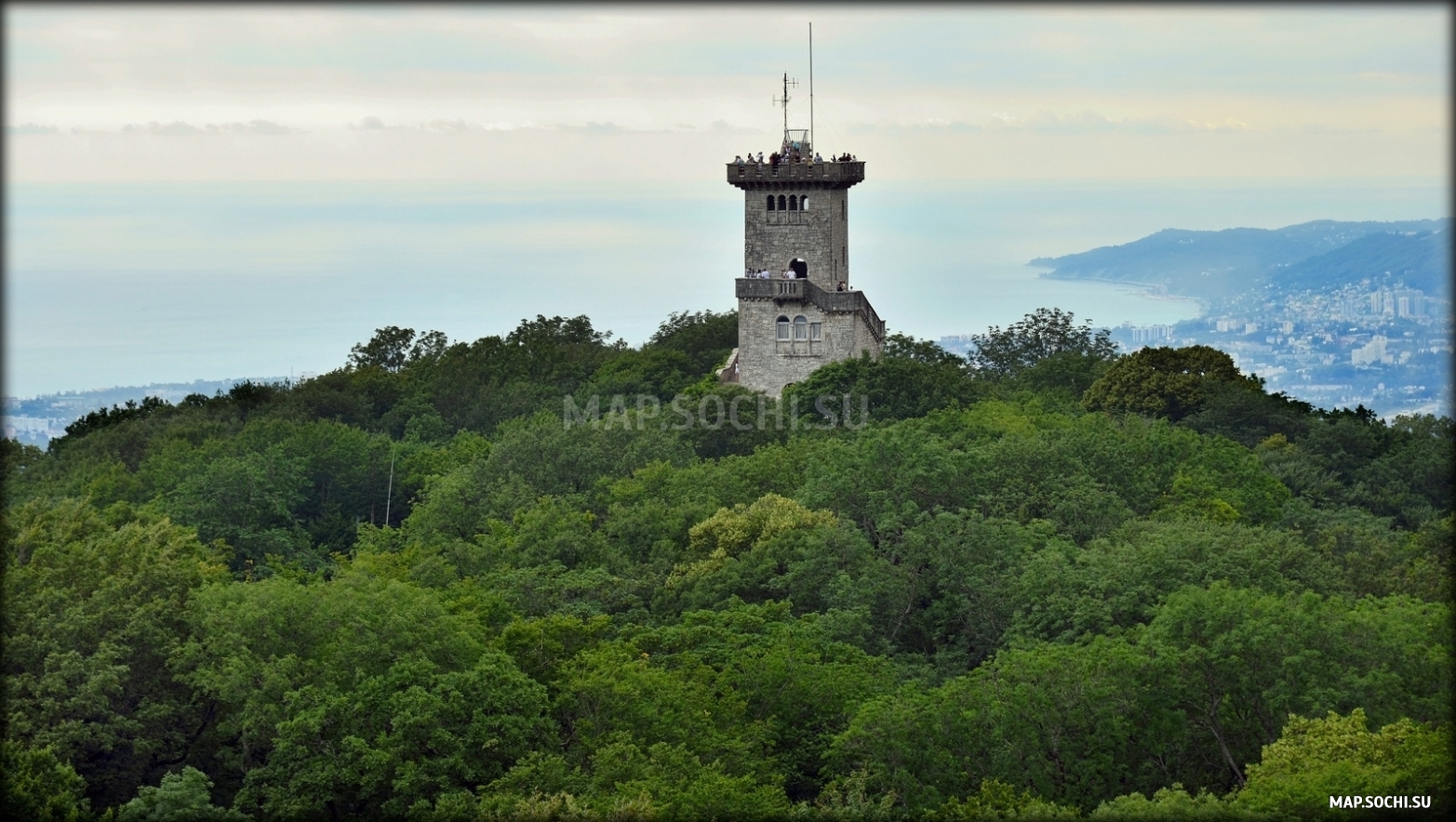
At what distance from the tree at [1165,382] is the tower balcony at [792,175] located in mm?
9855

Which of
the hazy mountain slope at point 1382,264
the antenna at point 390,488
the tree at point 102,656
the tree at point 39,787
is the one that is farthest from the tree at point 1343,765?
the hazy mountain slope at point 1382,264

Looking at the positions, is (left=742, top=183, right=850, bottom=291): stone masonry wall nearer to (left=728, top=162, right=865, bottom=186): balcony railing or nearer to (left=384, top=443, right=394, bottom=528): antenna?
(left=728, top=162, right=865, bottom=186): balcony railing

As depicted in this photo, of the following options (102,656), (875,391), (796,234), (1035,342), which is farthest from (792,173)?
(102,656)

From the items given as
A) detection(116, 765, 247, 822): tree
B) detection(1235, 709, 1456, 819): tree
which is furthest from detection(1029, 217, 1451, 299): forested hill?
detection(116, 765, 247, 822): tree

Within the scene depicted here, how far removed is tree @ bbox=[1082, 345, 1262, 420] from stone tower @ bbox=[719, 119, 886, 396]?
743cm

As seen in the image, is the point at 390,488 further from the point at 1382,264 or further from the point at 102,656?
the point at 1382,264

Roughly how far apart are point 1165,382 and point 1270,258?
269ft

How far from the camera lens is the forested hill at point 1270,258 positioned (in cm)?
10706

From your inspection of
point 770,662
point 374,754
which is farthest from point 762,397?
point 374,754

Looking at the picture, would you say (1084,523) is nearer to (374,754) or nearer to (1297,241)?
(374,754)

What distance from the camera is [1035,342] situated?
8569cm

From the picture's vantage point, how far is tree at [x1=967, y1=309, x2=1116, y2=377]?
84375 millimetres

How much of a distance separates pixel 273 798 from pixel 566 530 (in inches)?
541

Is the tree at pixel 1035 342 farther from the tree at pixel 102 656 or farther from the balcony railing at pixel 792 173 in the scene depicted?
the tree at pixel 102 656
